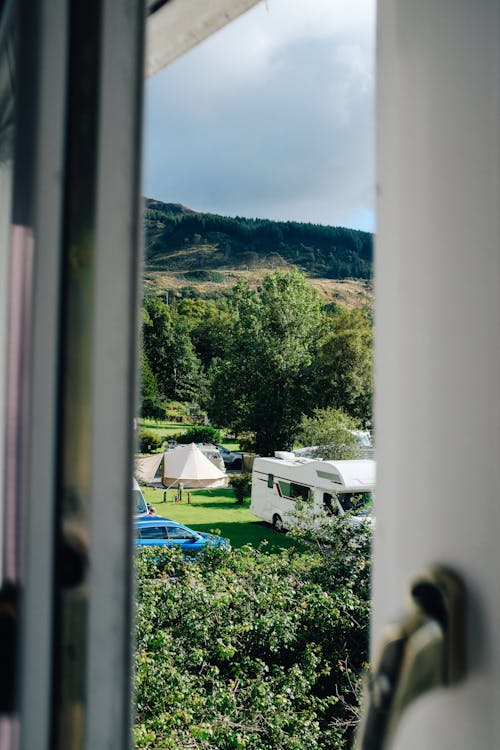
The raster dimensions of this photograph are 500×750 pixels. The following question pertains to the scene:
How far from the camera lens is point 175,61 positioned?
0.89m

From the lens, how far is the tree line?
15148 mm

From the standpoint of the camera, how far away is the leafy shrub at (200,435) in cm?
1599

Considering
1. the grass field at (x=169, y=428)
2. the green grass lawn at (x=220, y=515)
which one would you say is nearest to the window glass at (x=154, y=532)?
the green grass lawn at (x=220, y=515)

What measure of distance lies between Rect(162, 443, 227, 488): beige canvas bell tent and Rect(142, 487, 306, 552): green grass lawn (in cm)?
72

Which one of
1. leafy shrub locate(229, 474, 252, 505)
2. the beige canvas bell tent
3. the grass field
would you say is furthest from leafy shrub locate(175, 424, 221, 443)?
the beige canvas bell tent
